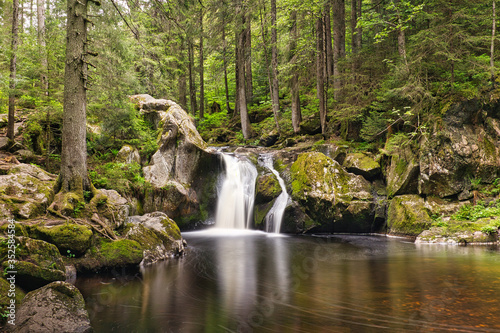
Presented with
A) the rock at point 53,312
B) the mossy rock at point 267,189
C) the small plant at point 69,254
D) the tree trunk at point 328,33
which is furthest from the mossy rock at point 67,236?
the tree trunk at point 328,33

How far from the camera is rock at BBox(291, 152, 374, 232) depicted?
1145 cm

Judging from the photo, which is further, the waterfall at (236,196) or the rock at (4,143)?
the waterfall at (236,196)

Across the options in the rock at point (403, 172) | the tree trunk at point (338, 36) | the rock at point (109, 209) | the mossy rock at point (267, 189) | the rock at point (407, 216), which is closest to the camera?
the rock at point (109, 209)

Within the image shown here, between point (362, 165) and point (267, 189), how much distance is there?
4.01 meters

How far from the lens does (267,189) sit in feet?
41.4

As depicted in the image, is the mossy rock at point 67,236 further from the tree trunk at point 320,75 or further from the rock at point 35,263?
the tree trunk at point 320,75

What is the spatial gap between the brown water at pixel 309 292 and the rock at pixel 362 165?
152 inches

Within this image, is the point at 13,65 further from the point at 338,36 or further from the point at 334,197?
the point at 338,36

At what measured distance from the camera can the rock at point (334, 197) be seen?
1145 cm

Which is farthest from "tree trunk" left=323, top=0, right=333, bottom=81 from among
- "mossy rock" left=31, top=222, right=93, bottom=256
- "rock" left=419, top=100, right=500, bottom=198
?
"mossy rock" left=31, top=222, right=93, bottom=256

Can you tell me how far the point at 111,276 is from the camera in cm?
664

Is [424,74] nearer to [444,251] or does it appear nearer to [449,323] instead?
[444,251]

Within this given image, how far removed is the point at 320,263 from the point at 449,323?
3.80 metres

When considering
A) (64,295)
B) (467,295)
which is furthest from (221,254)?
(467,295)
